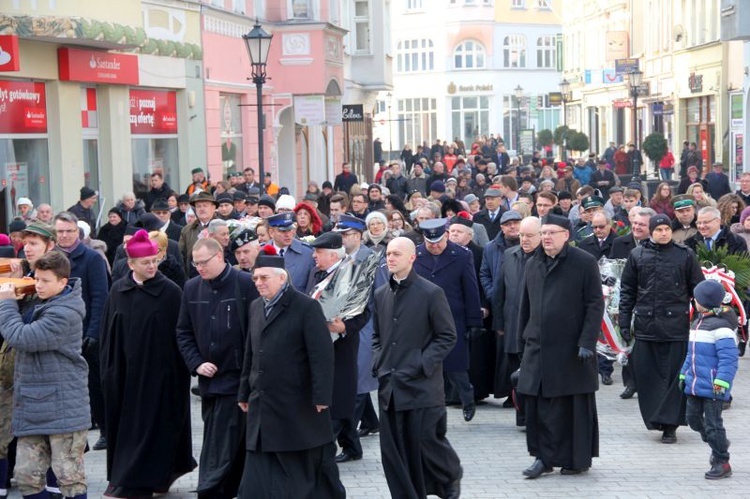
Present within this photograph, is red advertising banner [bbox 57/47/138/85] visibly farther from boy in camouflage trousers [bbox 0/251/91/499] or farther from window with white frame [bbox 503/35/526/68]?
window with white frame [bbox 503/35/526/68]

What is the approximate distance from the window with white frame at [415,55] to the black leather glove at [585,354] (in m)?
80.6

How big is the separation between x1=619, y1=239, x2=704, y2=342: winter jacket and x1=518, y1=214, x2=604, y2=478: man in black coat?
1232mm

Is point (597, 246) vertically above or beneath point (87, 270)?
beneath

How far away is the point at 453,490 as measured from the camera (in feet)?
29.8

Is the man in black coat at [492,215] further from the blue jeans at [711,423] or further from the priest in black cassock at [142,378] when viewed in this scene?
the priest in black cassock at [142,378]

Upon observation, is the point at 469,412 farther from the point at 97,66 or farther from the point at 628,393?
the point at 97,66

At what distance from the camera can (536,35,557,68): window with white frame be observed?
3570 inches

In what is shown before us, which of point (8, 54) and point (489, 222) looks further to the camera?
point (8, 54)

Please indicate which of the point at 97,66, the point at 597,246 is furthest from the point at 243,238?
the point at 97,66

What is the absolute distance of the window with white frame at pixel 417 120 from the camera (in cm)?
9031

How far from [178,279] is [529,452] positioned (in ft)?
10.8

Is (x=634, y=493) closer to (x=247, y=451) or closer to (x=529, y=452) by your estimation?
(x=529, y=452)

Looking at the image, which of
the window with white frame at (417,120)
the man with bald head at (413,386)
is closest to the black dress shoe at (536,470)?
the man with bald head at (413,386)

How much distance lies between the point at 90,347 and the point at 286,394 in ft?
9.90
